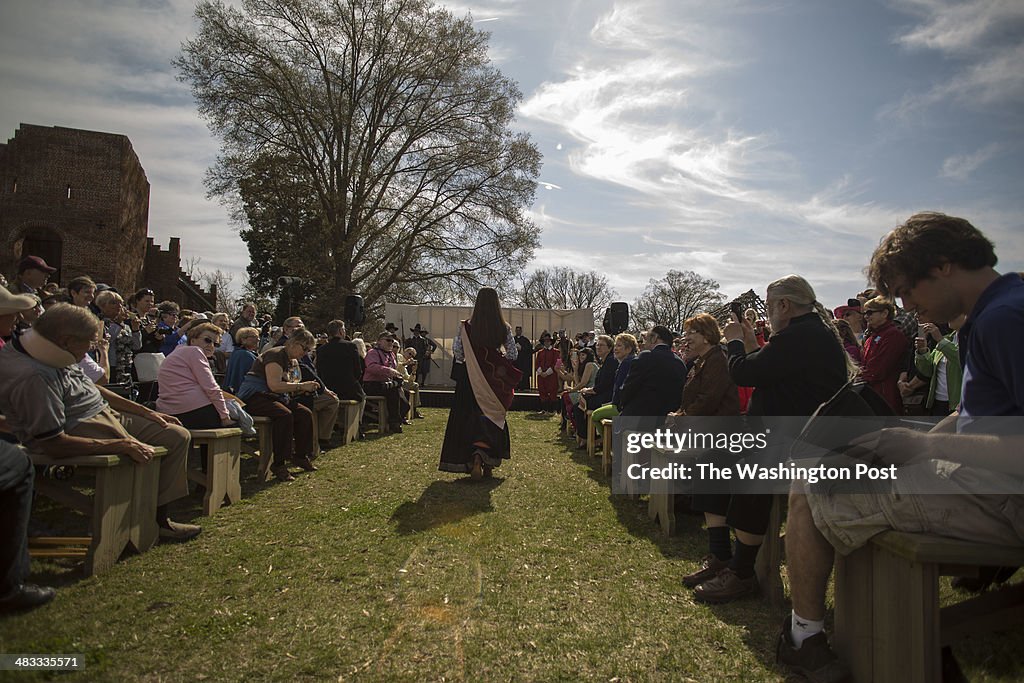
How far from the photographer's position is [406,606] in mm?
3047

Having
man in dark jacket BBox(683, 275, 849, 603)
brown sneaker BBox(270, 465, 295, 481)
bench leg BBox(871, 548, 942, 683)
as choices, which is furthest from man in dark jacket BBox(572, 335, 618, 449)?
bench leg BBox(871, 548, 942, 683)

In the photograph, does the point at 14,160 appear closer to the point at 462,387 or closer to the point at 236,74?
the point at 236,74

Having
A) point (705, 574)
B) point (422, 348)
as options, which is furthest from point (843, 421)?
point (422, 348)

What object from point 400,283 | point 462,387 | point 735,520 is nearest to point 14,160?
point 400,283

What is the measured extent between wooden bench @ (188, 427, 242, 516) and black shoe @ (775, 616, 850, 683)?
4040mm

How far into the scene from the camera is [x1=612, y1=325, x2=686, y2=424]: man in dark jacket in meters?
5.57

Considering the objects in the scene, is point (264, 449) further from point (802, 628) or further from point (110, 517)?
point (802, 628)

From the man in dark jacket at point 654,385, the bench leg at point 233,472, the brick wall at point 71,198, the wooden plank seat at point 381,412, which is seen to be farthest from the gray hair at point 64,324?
the brick wall at point 71,198

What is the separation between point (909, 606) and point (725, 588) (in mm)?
1271

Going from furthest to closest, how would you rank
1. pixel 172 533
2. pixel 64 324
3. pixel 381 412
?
pixel 381 412, pixel 172 533, pixel 64 324

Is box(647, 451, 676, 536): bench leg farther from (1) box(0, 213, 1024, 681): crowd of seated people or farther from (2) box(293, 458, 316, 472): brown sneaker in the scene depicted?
(2) box(293, 458, 316, 472): brown sneaker

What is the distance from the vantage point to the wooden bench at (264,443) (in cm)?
601

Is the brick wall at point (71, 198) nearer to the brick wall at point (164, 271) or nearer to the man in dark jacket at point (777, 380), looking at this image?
A: the brick wall at point (164, 271)

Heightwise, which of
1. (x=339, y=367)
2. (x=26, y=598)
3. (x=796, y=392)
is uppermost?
(x=796, y=392)
